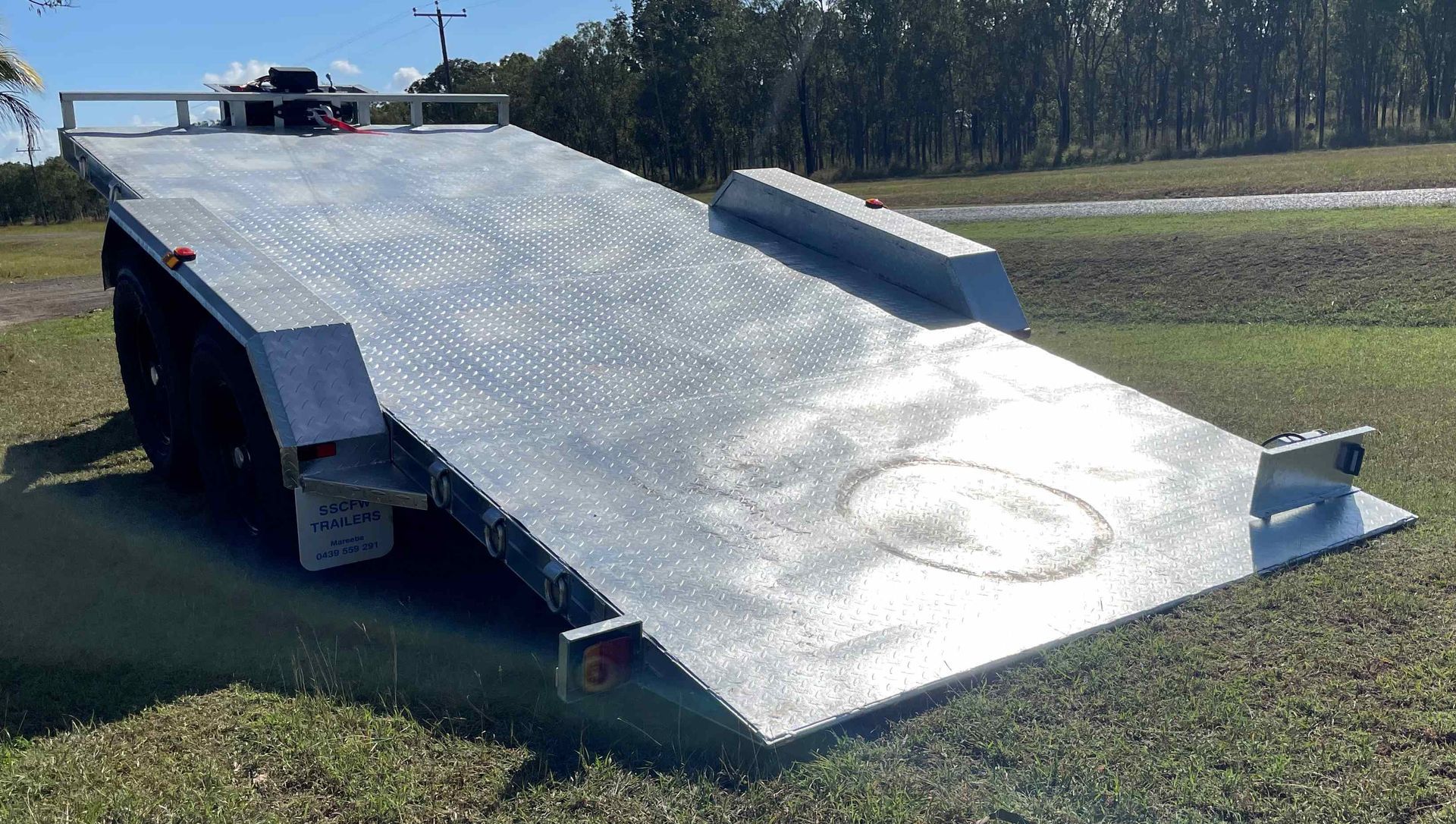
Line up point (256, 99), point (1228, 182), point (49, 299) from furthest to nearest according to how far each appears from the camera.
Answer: point (1228, 182)
point (49, 299)
point (256, 99)

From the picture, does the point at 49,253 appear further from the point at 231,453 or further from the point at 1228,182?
the point at 1228,182

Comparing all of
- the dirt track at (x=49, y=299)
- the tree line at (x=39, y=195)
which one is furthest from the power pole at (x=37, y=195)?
the dirt track at (x=49, y=299)

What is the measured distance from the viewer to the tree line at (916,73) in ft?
179

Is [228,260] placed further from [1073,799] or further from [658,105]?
[658,105]

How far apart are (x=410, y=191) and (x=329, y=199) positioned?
0.54m

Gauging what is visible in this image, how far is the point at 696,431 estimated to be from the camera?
478 cm

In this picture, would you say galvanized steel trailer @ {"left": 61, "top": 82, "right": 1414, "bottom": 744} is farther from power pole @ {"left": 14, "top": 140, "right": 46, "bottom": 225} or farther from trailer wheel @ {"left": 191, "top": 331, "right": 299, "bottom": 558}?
power pole @ {"left": 14, "top": 140, "right": 46, "bottom": 225}

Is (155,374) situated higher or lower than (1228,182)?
lower

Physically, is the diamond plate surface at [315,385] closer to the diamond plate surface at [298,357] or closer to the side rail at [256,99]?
the diamond plate surface at [298,357]

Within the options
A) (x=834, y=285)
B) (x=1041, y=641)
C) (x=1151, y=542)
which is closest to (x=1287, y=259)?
(x=834, y=285)

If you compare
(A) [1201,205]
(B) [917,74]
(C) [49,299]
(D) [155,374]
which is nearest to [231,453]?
(D) [155,374]

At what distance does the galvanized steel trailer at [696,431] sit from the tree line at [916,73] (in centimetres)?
4699


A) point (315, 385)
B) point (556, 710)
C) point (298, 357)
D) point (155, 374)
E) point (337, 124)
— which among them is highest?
point (337, 124)

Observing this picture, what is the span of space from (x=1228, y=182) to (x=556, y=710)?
22.8m
